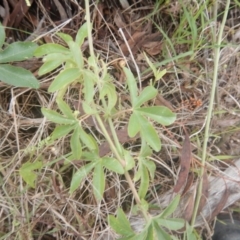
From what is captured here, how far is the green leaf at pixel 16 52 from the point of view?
3.54ft

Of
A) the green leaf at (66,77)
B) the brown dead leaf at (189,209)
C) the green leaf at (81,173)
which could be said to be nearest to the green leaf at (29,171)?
the green leaf at (81,173)

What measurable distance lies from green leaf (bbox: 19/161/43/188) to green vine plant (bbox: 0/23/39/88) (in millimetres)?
217

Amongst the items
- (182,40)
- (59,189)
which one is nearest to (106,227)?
(59,189)

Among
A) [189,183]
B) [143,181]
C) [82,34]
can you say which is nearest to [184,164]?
[189,183]

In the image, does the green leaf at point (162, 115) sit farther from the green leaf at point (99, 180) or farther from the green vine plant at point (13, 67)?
the green vine plant at point (13, 67)

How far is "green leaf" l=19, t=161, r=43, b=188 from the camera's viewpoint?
3.87 feet

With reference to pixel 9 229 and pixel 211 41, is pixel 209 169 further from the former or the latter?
pixel 9 229

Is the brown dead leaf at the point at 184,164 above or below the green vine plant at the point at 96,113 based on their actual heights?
below

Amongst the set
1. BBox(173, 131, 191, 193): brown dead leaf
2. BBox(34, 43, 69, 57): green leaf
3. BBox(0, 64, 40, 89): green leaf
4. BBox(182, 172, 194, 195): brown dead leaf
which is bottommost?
BBox(182, 172, 194, 195): brown dead leaf

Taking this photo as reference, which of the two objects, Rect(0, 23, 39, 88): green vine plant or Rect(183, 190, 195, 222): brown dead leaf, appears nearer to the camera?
Rect(0, 23, 39, 88): green vine plant

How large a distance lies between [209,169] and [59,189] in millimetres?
430

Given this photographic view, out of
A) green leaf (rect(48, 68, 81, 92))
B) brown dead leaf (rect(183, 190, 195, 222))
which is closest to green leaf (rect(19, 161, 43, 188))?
green leaf (rect(48, 68, 81, 92))

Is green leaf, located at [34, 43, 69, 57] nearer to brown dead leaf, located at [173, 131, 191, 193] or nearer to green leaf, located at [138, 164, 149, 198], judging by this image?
green leaf, located at [138, 164, 149, 198]

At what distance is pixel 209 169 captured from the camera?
134cm
